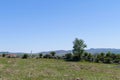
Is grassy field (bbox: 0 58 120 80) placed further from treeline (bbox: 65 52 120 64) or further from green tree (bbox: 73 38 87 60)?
green tree (bbox: 73 38 87 60)

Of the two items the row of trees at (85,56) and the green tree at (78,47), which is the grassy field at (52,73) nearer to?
the row of trees at (85,56)

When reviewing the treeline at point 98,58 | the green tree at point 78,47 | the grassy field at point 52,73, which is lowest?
the grassy field at point 52,73

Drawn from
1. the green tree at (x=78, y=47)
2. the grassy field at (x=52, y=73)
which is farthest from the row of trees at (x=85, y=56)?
the grassy field at (x=52, y=73)

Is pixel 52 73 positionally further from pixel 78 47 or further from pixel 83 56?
pixel 78 47

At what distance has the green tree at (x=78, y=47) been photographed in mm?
62281

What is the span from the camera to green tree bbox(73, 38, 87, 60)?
6228 centimetres


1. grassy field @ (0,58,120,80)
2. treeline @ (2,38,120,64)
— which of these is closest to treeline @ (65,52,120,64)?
treeline @ (2,38,120,64)

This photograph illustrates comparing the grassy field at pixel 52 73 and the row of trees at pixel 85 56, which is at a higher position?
the row of trees at pixel 85 56

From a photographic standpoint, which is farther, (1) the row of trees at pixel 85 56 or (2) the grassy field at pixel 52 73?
(1) the row of trees at pixel 85 56

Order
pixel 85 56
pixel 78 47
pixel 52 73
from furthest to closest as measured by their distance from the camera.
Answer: pixel 78 47
pixel 85 56
pixel 52 73

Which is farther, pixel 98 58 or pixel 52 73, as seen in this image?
pixel 98 58

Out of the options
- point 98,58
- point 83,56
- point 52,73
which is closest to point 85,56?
point 83,56

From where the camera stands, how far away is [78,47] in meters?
64.3

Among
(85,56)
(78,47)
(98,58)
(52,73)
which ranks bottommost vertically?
(52,73)
